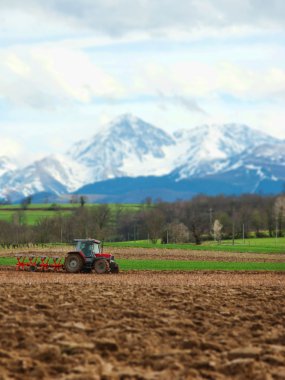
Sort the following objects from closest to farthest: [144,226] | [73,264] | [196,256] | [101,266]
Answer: [101,266], [73,264], [196,256], [144,226]

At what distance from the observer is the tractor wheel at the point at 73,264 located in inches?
2014

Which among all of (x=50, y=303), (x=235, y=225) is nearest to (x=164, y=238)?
(x=235, y=225)

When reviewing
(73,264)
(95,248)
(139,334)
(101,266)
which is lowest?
(139,334)

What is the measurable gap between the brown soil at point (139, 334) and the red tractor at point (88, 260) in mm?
16951

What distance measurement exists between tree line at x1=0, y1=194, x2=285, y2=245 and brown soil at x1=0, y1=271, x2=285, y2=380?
92.7m

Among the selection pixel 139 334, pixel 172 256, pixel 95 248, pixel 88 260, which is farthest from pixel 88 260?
pixel 172 256

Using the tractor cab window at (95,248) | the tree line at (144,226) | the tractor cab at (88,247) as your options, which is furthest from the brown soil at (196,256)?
the tree line at (144,226)

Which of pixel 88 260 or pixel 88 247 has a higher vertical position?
pixel 88 247

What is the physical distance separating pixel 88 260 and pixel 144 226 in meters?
113

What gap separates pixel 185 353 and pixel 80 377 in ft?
12.2

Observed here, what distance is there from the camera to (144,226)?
164125mm

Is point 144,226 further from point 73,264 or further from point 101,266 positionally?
point 101,266

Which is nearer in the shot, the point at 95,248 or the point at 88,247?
A: the point at 88,247

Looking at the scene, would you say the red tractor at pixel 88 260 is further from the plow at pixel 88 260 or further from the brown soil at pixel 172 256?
the brown soil at pixel 172 256
